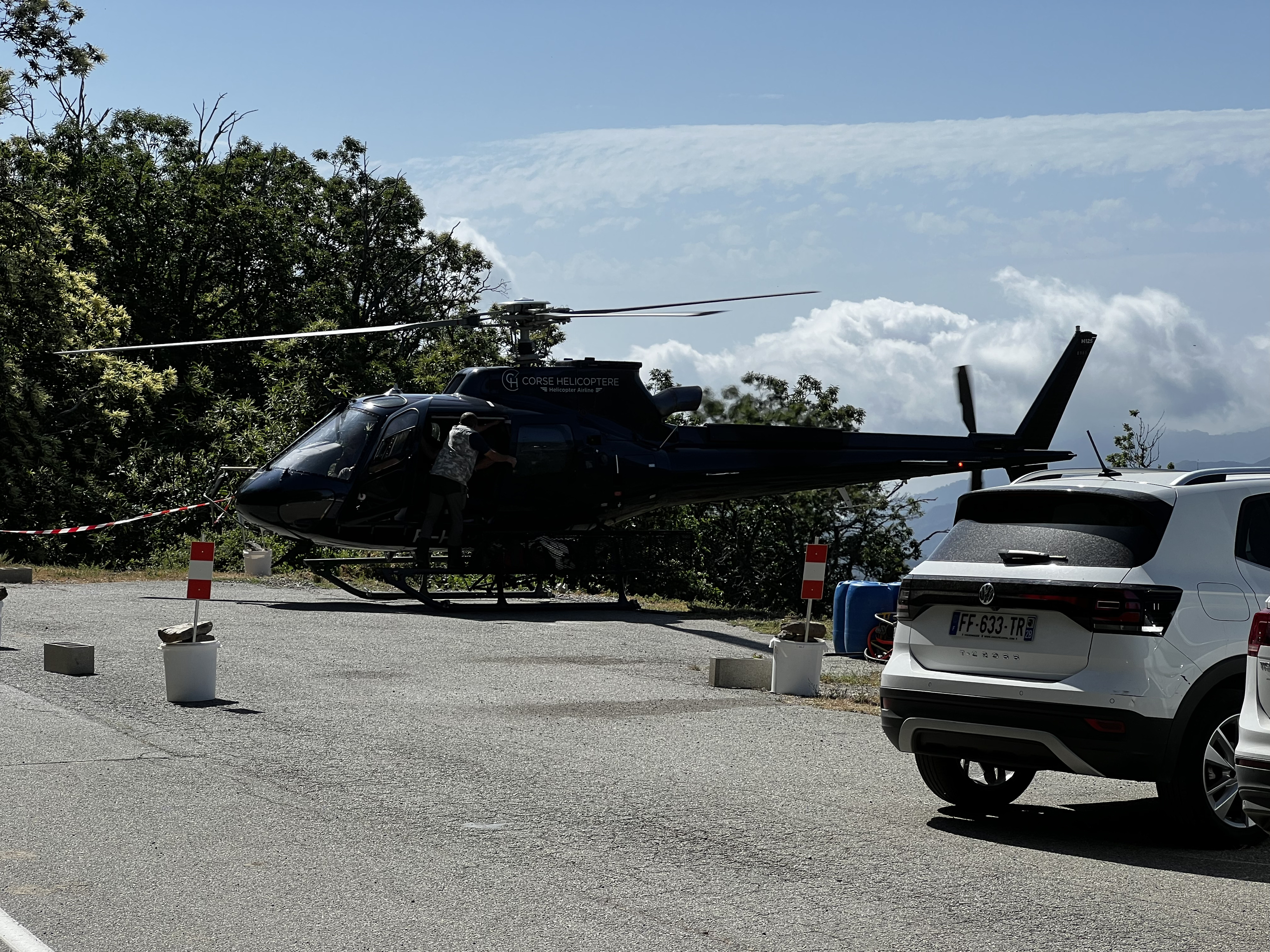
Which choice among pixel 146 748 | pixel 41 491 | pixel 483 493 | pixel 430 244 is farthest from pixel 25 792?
pixel 430 244

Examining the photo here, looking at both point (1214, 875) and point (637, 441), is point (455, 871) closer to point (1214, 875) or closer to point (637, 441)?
point (1214, 875)

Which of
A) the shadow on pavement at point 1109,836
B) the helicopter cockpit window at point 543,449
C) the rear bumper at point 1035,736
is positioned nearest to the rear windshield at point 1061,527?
the rear bumper at point 1035,736

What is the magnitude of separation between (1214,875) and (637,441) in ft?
47.5

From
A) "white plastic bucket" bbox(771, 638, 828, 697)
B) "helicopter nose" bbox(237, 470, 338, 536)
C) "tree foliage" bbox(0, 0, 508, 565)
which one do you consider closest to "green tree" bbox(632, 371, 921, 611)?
"tree foliage" bbox(0, 0, 508, 565)

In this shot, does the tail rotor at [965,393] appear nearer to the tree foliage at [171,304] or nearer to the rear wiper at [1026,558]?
the rear wiper at [1026,558]

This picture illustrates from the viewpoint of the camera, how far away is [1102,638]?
7.00 meters

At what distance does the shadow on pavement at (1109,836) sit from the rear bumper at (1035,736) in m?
0.38

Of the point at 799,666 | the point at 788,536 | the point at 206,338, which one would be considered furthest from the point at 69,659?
the point at 206,338

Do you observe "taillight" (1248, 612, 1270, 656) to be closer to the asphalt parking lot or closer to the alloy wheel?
the asphalt parking lot

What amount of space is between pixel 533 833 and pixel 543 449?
13.1 meters

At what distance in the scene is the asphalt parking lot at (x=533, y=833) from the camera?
5.40 metres

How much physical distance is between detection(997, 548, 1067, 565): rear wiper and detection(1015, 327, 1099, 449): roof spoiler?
1402 cm

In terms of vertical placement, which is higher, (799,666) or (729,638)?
(799,666)

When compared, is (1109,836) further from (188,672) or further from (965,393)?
(965,393)
